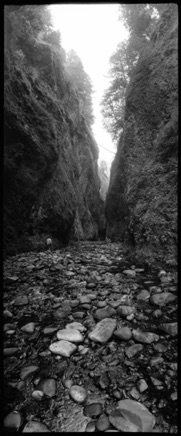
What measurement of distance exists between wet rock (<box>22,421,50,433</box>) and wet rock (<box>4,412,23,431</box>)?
0.05 m

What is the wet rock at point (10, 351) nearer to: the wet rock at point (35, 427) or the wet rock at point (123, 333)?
the wet rock at point (35, 427)

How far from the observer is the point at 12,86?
6.21 m

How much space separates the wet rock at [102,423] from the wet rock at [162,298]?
1.67 m

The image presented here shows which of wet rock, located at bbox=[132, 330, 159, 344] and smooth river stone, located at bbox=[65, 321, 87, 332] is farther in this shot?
smooth river stone, located at bbox=[65, 321, 87, 332]

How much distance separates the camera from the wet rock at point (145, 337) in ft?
7.07

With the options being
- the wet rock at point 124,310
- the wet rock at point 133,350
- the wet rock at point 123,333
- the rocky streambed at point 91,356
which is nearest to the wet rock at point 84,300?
the rocky streambed at point 91,356

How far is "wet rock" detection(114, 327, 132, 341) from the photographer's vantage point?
87.7 inches

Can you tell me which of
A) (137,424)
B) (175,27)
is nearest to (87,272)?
(137,424)

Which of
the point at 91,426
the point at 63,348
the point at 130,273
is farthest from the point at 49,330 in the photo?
the point at 130,273

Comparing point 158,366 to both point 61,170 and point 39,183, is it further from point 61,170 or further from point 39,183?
point 61,170

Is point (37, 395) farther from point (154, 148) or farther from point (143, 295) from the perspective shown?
point (154, 148)

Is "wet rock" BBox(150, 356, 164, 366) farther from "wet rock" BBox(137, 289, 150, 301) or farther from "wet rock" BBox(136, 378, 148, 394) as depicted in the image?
"wet rock" BBox(137, 289, 150, 301)

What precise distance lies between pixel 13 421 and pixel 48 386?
344 mm

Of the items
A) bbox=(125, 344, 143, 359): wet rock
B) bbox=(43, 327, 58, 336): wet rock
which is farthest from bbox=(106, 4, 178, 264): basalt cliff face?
bbox=(43, 327, 58, 336): wet rock
